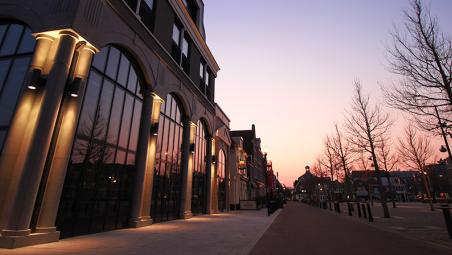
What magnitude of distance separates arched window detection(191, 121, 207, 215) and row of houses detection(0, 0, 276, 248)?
114 inches

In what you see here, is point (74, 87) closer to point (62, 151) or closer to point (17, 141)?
point (62, 151)

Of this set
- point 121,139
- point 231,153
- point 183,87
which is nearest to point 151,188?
point 121,139

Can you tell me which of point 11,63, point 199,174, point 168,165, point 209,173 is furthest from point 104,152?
point 209,173

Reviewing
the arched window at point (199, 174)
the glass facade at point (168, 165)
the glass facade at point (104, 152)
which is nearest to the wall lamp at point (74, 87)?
the glass facade at point (104, 152)

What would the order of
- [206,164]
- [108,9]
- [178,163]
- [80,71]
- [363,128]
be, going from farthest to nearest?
1. [206,164]
2. [363,128]
3. [178,163]
4. [108,9]
5. [80,71]

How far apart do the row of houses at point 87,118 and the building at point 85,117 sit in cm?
4

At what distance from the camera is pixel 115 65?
11.9 metres

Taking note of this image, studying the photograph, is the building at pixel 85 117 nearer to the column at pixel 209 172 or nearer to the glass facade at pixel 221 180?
the column at pixel 209 172

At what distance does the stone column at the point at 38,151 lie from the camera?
22.8 feet

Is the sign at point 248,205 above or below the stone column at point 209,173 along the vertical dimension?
below

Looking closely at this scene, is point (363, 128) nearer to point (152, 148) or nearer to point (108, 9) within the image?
point (152, 148)

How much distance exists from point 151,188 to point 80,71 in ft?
23.2

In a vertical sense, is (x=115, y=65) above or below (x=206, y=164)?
above

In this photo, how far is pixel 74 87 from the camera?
8555 mm
